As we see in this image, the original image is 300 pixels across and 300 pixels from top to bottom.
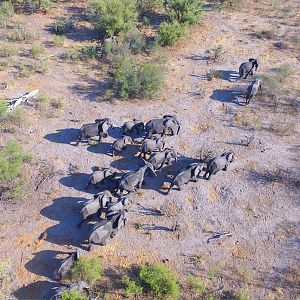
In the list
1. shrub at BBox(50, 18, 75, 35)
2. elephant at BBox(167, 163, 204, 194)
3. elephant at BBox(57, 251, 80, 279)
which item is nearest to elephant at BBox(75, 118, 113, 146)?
elephant at BBox(167, 163, 204, 194)

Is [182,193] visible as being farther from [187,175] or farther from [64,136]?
[64,136]

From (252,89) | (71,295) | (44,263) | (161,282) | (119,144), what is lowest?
(44,263)

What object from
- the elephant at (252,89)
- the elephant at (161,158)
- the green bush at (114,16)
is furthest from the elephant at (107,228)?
the green bush at (114,16)

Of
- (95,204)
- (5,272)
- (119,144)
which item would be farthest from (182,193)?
(5,272)

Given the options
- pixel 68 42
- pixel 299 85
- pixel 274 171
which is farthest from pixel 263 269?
pixel 68 42

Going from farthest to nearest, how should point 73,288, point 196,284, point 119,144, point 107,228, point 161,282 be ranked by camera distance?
1. point 119,144
2. point 107,228
3. point 196,284
4. point 161,282
5. point 73,288
